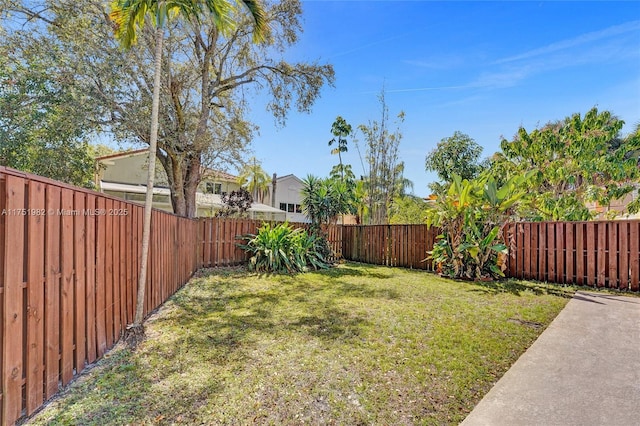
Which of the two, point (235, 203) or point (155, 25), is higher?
point (155, 25)

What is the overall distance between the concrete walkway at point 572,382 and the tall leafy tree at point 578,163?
5.29 metres

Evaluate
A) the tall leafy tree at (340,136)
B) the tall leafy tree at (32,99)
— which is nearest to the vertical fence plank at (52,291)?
the tall leafy tree at (32,99)

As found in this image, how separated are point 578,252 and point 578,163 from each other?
4275 mm

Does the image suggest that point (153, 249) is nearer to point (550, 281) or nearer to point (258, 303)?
point (258, 303)

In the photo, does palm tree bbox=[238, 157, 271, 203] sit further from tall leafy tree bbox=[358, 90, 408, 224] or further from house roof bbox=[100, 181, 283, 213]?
tall leafy tree bbox=[358, 90, 408, 224]

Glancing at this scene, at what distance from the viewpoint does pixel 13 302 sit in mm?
1786

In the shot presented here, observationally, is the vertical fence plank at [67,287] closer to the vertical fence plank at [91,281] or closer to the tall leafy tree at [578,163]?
the vertical fence plank at [91,281]

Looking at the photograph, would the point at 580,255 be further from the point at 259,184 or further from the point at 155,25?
the point at 259,184

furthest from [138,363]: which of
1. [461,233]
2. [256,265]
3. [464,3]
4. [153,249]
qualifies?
[464,3]

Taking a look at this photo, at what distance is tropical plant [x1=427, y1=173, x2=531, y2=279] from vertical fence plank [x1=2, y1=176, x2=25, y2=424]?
772 centimetres

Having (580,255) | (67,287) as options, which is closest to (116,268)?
(67,287)

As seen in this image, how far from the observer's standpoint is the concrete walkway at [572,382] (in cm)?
205

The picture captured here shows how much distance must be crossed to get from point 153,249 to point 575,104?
13.4 metres

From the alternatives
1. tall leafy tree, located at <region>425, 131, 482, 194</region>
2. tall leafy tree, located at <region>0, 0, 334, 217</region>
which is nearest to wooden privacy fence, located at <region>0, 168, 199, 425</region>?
tall leafy tree, located at <region>0, 0, 334, 217</region>
